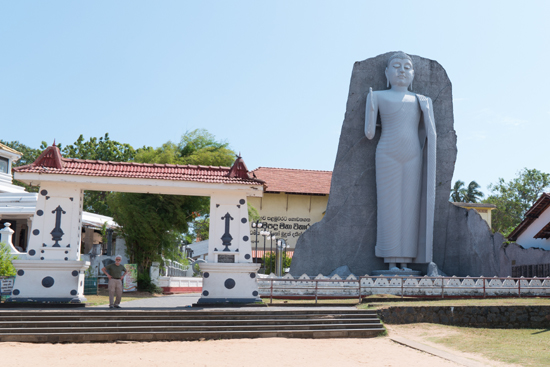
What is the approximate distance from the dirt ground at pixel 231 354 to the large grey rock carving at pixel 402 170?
11.7 meters

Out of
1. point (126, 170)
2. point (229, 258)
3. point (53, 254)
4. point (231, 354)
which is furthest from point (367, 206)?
point (231, 354)

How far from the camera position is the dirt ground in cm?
871

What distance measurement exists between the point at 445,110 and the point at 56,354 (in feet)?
63.7

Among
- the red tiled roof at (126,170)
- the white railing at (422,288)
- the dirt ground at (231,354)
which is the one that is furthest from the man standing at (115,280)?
the white railing at (422,288)

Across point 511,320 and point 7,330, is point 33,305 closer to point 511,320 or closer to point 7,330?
point 7,330

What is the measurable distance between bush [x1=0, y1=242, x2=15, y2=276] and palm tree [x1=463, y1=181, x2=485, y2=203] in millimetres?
44368

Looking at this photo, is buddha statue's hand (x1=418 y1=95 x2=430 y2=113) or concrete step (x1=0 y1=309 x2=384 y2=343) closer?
concrete step (x1=0 y1=309 x2=384 y2=343)

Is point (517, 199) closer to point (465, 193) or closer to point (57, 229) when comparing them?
point (465, 193)

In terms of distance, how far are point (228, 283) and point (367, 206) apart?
10797 millimetres

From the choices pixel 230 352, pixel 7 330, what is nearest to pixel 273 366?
pixel 230 352

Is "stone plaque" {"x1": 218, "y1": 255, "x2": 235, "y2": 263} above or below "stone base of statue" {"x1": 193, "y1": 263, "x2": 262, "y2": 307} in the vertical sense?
above

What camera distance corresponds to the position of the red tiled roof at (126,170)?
13.7m

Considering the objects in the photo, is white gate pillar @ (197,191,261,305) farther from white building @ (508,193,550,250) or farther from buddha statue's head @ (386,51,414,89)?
white building @ (508,193,550,250)

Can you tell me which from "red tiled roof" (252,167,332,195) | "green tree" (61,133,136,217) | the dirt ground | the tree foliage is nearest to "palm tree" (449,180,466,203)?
the tree foliage
